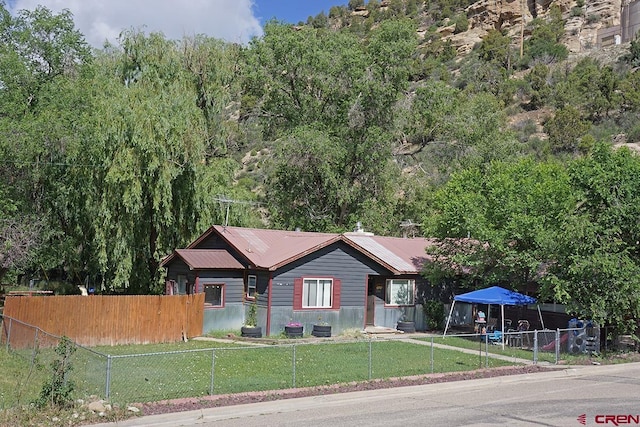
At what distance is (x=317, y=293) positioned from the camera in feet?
88.1

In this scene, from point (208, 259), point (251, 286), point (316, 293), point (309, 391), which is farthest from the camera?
point (316, 293)

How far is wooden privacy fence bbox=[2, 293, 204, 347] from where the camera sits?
21516 mm

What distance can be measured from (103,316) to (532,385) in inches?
566

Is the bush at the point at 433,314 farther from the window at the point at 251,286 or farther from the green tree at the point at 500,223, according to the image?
the window at the point at 251,286

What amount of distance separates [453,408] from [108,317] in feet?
45.1

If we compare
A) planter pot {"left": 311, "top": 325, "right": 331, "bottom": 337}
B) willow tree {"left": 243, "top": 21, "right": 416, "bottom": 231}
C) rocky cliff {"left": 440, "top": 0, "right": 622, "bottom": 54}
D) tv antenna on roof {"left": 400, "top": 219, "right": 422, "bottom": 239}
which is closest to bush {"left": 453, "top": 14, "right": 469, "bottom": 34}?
rocky cliff {"left": 440, "top": 0, "right": 622, "bottom": 54}

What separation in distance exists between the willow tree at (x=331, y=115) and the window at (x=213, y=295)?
12.9 m

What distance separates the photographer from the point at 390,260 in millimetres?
29781

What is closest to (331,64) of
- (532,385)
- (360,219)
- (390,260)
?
(360,219)

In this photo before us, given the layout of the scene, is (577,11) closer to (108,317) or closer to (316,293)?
(316,293)

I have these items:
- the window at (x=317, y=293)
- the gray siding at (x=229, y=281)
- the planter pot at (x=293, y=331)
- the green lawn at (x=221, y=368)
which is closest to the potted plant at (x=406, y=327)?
the window at (x=317, y=293)

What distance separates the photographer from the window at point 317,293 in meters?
26.5

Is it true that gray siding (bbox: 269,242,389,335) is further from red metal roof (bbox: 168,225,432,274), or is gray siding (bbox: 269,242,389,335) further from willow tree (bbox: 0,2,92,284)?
willow tree (bbox: 0,2,92,284)

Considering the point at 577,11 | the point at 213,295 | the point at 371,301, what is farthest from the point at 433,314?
the point at 577,11
